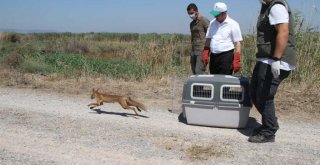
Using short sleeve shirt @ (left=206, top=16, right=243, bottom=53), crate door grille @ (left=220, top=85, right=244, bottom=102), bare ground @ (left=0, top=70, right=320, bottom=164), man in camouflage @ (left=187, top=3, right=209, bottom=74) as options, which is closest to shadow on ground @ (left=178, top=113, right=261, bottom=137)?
bare ground @ (left=0, top=70, right=320, bottom=164)

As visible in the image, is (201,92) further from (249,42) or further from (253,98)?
(249,42)

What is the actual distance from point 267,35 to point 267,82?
61 centimetres

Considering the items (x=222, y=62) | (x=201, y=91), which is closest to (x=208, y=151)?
(x=201, y=91)

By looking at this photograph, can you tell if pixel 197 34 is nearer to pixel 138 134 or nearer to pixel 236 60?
pixel 236 60

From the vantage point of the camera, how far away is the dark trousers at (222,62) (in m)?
6.93

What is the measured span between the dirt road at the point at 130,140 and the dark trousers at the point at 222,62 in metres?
0.93

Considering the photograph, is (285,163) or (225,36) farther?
(225,36)

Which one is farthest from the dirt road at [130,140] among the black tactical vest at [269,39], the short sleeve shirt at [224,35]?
the short sleeve shirt at [224,35]

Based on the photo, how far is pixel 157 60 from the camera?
38.3ft

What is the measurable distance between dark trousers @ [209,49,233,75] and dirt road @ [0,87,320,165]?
3.04 feet

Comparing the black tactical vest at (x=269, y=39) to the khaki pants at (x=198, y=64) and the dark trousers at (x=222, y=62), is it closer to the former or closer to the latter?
the dark trousers at (x=222, y=62)

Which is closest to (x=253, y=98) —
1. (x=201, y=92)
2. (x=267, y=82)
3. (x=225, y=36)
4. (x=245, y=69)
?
(x=267, y=82)

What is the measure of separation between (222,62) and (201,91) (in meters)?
0.76

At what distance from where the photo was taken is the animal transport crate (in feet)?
20.5
